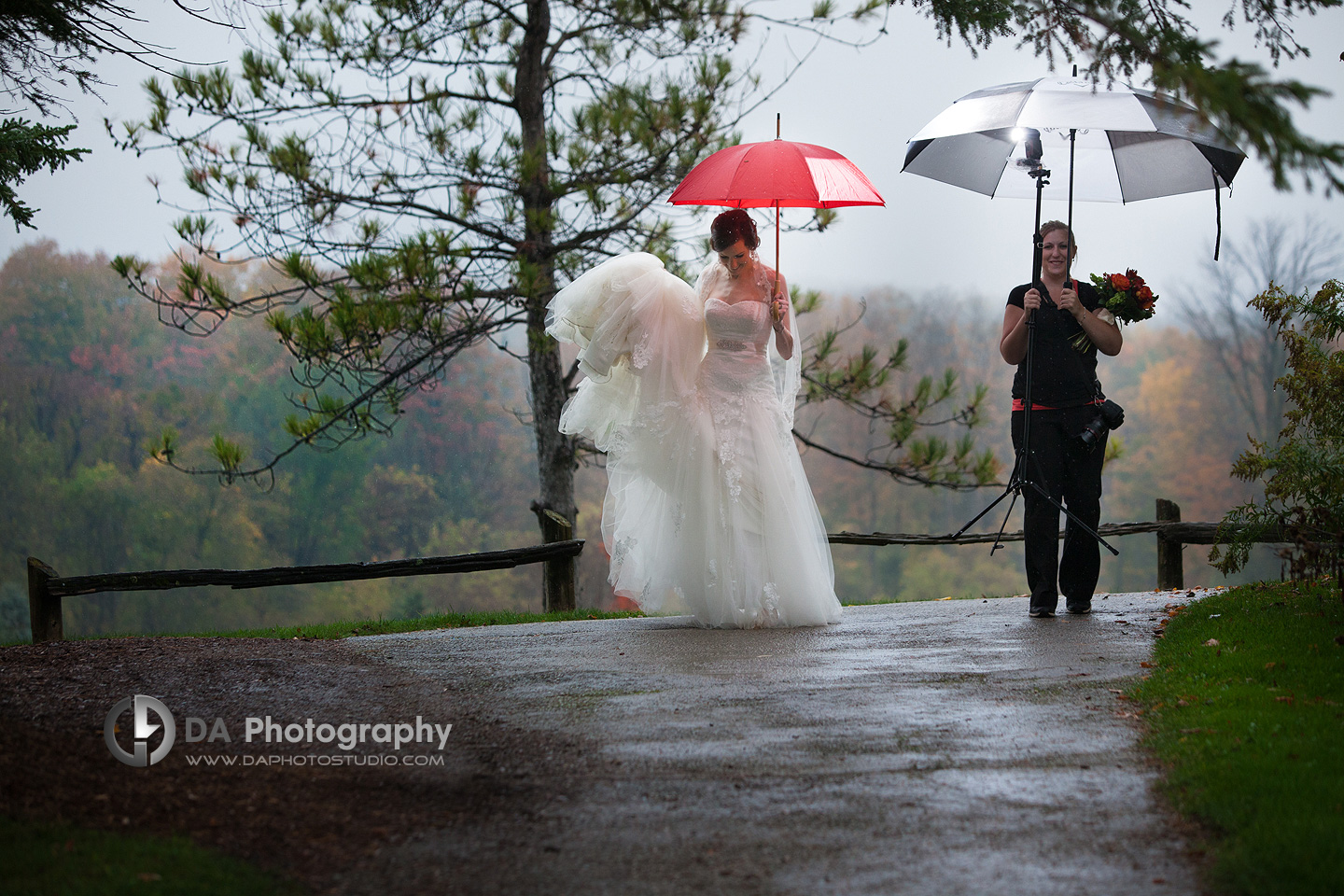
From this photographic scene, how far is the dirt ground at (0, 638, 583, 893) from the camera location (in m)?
2.39

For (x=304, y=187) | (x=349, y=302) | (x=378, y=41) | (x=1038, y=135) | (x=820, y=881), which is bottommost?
(x=820, y=881)

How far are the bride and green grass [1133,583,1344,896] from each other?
1.66 metres

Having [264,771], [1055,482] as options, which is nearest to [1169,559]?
[1055,482]

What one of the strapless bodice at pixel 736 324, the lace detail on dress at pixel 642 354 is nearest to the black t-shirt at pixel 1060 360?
the strapless bodice at pixel 736 324

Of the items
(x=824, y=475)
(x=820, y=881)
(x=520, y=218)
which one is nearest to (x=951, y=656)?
(x=820, y=881)

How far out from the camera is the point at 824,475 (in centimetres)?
2980

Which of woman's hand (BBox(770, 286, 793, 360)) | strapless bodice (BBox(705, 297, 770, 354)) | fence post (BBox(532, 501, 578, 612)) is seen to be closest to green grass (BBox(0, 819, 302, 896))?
strapless bodice (BBox(705, 297, 770, 354))

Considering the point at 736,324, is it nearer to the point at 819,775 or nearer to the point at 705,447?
the point at 705,447

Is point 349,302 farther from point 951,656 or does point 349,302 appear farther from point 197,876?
point 197,876

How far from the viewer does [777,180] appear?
16.6 ft

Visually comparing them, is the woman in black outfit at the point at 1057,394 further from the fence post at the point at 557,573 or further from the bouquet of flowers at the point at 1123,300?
the fence post at the point at 557,573

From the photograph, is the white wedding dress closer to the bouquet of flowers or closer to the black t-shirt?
the black t-shirt

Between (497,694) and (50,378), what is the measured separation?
90.3 feet
